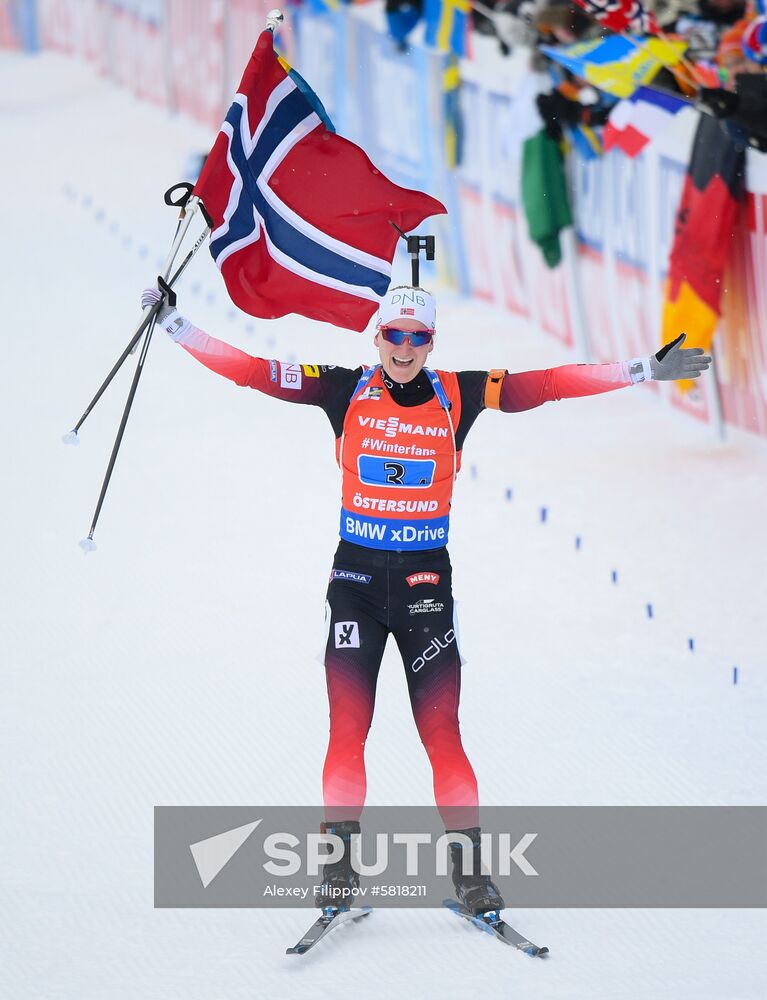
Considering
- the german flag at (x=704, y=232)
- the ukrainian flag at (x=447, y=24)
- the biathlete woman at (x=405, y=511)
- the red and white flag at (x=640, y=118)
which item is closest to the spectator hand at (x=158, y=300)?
the biathlete woman at (x=405, y=511)

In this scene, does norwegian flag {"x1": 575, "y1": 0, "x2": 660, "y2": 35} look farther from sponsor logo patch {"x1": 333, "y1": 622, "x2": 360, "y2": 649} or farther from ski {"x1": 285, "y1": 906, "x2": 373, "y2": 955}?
ski {"x1": 285, "y1": 906, "x2": 373, "y2": 955}

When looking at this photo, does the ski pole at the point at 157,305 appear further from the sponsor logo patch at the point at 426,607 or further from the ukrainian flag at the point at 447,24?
the ukrainian flag at the point at 447,24

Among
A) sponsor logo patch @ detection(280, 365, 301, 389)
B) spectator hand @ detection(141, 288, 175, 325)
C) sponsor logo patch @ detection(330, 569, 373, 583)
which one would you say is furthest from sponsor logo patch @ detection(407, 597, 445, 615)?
spectator hand @ detection(141, 288, 175, 325)

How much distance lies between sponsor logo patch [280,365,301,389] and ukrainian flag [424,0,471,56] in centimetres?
890

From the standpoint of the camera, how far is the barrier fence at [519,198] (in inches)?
404

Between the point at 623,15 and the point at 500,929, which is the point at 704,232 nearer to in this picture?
the point at 623,15

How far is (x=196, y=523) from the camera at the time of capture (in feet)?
30.8

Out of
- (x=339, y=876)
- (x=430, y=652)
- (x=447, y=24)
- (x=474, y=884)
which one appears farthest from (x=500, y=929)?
(x=447, y=24)

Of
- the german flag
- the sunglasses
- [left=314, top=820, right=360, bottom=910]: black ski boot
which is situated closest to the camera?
[left=314, top=820, right=360, bottom=910]: black ski boot

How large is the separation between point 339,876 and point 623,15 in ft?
22.4

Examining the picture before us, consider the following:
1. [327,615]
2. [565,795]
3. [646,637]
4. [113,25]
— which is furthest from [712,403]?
[113,25]

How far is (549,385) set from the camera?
547 centimetres

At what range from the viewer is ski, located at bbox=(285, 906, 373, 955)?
499 cm

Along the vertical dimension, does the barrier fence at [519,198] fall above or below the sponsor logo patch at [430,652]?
above
